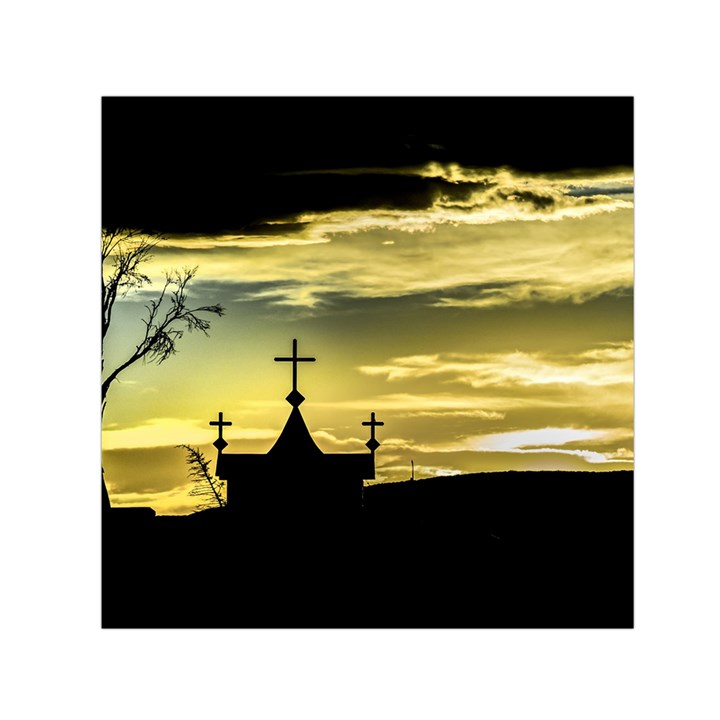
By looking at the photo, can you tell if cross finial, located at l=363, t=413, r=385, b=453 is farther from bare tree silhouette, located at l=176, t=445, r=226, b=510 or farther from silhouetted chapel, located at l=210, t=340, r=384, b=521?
bare tree silhouette, located at l=176, t=445, r=226, b=510

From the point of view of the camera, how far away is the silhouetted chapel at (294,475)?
8.09 m

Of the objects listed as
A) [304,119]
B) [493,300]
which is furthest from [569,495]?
[304,119]

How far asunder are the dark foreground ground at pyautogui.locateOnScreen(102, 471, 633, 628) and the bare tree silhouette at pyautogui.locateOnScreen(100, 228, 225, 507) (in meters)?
0.94

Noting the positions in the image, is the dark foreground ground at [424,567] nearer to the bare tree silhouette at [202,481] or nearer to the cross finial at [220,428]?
the bare tree silhouette at [202,481]

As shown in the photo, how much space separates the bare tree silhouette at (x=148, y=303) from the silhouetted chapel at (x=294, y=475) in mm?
521

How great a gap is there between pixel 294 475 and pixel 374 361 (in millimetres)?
821

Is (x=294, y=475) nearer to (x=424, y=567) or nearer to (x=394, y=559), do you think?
(x=394, y=559)

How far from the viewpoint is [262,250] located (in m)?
8.18

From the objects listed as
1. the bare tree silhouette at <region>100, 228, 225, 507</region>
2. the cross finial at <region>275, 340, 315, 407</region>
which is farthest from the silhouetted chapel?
the bare tree silhouette at <region>100, 228, 225, 507</region>

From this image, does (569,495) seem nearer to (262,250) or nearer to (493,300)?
(493,300)

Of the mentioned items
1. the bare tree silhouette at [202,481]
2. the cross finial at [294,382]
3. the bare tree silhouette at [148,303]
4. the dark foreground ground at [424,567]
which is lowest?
the dark foreground ground at [424,567]

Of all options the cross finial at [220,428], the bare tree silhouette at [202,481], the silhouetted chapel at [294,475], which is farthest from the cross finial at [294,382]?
the bare tree silhouette at [202,481]

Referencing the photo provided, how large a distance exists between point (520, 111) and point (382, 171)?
89 cm

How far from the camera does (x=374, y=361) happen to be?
8031mm
